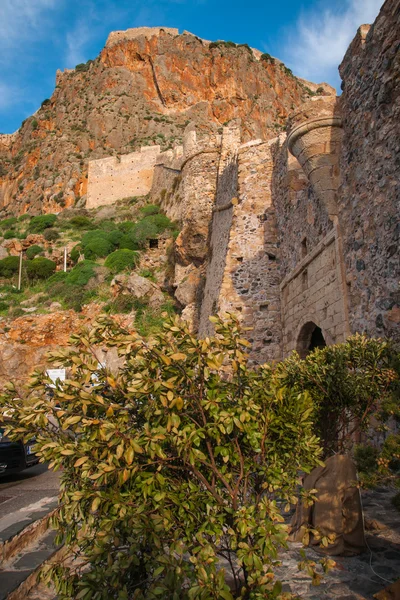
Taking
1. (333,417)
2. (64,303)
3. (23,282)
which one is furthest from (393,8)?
(23,282)

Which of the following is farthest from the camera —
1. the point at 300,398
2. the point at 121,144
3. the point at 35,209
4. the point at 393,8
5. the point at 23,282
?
the point at 121,144

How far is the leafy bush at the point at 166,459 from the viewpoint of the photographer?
6.78 ft

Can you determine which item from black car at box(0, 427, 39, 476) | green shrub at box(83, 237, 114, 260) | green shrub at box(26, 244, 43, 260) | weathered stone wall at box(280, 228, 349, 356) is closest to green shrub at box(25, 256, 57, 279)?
green shrub at box(26, 244, 43, 260)

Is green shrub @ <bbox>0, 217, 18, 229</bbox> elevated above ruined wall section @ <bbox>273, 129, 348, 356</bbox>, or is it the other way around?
green shrub @ <bbox>0, 217, 18, 229</bbox>

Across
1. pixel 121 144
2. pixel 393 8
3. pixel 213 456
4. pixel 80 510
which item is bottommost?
pixel 80 510

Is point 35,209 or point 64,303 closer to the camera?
point 64,303

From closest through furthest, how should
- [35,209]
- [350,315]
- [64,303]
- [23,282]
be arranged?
[350,315]
[64,303]
[23,282]
[35,209]

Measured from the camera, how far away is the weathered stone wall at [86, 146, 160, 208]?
41156 millimetres

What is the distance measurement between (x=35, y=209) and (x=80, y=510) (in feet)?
171

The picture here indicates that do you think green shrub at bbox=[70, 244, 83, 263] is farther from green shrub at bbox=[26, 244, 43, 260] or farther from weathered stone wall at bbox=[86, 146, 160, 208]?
weathered stone wall at bbox=[86, 146, 160, 208]

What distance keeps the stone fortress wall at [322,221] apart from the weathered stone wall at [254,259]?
28 mm

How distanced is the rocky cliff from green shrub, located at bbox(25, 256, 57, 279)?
23166 mm

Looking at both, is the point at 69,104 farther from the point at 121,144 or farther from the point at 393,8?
the point at 393,8

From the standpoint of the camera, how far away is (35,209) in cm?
4906
